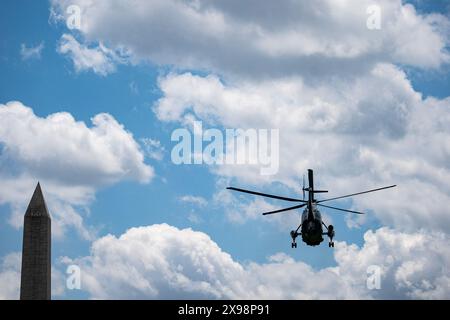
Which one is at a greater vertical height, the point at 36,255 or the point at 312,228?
the point at 312,228

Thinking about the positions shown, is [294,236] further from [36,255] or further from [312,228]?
[36,255]

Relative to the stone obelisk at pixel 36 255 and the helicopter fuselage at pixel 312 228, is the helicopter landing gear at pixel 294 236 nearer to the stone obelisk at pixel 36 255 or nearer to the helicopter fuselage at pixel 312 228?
the helicopter fuselage at pixel 312 228

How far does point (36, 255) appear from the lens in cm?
7881

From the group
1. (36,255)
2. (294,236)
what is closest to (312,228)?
(294,236)

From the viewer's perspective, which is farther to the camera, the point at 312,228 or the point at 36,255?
the point at 36,255

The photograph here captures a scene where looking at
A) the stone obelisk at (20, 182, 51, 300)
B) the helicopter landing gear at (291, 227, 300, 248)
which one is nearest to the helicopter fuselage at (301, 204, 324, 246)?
the helicopter landing gear at (291, 227, 300, 248)

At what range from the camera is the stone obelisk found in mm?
78875

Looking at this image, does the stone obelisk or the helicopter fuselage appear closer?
the helicopter fuselage

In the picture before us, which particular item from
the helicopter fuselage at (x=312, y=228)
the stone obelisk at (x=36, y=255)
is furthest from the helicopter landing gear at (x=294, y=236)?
the stone obelisk at (x=36, y=255)

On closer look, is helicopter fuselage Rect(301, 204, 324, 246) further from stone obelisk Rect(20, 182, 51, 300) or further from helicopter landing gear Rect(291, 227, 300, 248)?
stone obelisk Rect(20, 182, 51, 300)

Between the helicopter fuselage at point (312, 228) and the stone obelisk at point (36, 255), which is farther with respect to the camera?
the stone obelisk at point (36, 255)

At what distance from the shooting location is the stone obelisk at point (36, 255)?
7888 centimetres
